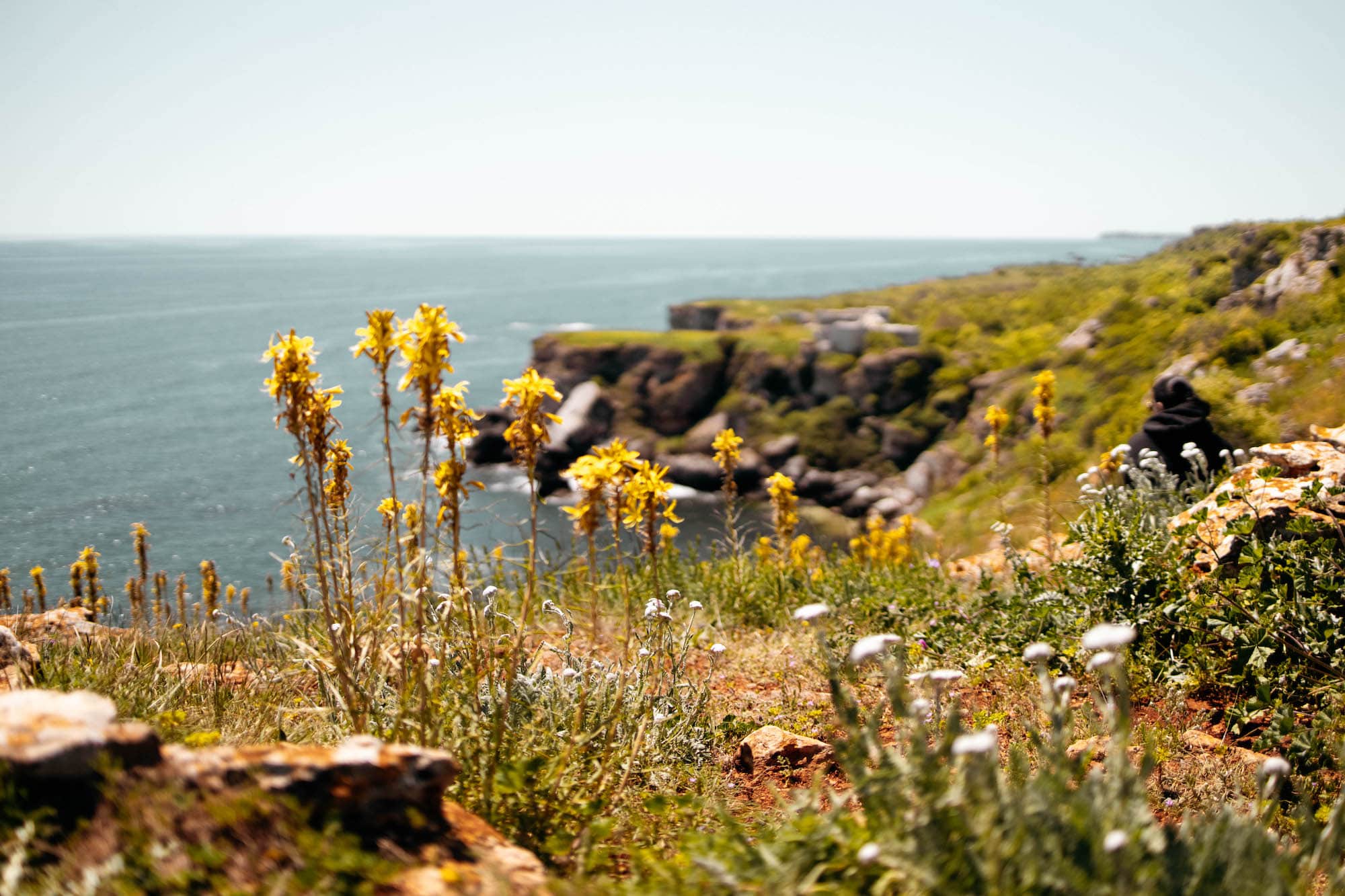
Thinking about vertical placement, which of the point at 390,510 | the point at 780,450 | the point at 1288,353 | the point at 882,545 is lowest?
the point at 780,450

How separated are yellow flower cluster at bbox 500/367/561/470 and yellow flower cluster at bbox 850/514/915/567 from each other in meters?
6.89

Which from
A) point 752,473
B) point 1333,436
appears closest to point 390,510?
point 1333,436

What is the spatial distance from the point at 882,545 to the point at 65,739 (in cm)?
1102

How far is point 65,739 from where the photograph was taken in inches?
92.7

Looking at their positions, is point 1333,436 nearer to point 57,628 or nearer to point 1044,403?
point 1044,403

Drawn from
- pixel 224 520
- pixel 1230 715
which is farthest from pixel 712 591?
pixel 224 520

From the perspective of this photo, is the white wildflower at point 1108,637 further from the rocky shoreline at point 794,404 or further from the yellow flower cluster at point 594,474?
the rocky shoreline at point 794,404

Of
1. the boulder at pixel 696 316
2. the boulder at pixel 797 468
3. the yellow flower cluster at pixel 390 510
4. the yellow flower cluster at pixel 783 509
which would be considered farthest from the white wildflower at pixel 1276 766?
the boulder at pixel 696 316

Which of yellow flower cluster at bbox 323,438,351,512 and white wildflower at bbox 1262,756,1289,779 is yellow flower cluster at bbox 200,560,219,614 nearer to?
yellow flower cluster at bbox 323,438,351,512

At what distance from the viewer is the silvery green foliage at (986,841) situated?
7.01 ft

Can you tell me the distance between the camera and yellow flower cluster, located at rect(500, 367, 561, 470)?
3904mm

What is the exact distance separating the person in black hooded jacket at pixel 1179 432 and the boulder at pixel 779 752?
6143 millimetres

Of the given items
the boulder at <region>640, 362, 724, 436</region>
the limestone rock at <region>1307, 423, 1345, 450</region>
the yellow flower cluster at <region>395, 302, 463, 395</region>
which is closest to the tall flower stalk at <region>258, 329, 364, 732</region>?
the yellow flower cluster at <region>395, 302, 463, 395</region>

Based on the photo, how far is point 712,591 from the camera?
793 centimetres
